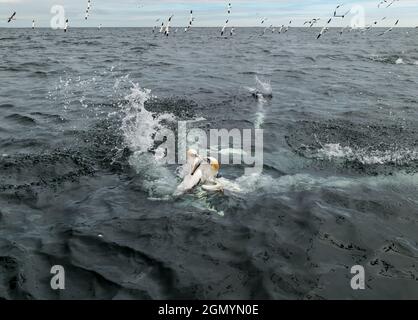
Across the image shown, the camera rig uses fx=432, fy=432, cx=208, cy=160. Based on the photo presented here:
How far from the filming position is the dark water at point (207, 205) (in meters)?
8.23

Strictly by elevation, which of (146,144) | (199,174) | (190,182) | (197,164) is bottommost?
(190,182)

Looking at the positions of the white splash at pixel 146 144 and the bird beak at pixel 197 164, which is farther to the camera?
the white splash at pixel 146 144

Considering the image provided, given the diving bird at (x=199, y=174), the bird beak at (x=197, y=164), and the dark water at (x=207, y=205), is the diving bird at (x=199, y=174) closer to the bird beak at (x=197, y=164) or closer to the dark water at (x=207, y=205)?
the bird beak at (x=197, y=164)

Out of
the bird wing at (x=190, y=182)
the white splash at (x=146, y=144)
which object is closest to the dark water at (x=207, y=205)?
the white splash at (x=146, y=144)

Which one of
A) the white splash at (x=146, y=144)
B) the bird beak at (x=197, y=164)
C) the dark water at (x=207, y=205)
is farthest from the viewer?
the white splash at (x=146, y=144)

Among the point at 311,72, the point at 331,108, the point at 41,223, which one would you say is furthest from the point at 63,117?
the point at 311,72

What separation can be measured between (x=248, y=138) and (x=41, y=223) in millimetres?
9129

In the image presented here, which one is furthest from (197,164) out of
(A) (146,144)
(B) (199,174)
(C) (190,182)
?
(A) (146,144)

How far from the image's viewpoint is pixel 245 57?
46938 mm

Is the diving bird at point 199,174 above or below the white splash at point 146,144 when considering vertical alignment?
below

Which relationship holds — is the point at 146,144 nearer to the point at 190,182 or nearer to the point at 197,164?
the point at 190,182

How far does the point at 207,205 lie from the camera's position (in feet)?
36.0
